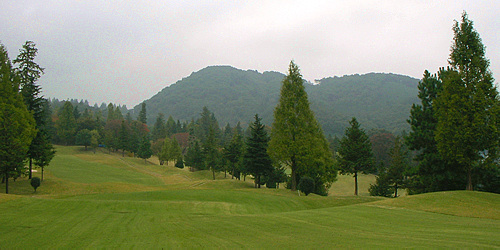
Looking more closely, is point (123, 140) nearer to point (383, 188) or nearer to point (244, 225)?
point (383, 188)

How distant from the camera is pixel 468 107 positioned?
24.6 metres

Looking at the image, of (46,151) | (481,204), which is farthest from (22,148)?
(481,204)

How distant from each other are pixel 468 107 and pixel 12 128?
145 ft

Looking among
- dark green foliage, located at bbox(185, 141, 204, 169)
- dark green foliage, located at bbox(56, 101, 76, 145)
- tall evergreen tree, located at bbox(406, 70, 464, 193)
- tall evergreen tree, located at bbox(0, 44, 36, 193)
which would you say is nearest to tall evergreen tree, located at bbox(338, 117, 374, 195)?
tall evergreen tree, located at bbox(406, 70, 464, 193)

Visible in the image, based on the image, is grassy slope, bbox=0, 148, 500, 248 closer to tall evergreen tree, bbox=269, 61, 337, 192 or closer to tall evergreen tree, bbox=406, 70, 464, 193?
tall evergreen tree, bbox=406, 70, 464, 193

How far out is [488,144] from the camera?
24.3 metres

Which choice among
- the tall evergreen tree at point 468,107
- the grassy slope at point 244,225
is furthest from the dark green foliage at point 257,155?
the tall evergreen tree at point 468,107

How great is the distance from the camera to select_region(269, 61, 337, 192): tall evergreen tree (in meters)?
33.4

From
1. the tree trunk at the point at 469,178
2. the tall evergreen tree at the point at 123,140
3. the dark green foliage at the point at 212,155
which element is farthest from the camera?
the tall evergreen tree at the point at 123,140

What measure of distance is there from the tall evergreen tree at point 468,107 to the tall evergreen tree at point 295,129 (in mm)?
12262

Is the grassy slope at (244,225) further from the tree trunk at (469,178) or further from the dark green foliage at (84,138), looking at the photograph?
the dark green foliage at (84,138)

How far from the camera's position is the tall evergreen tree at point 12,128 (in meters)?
31.5

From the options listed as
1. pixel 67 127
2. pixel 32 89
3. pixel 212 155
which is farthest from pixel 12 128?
pixel 67 127

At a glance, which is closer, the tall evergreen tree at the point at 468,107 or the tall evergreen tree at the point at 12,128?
the tall evergreen tree at the point at 468,107
